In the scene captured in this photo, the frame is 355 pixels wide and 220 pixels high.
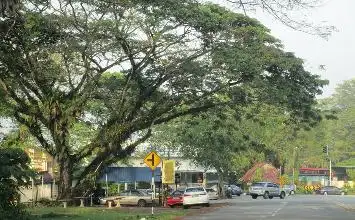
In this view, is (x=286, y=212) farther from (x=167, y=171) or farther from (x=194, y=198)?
(x=167, y=171)

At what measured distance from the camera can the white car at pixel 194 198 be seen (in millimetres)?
40000

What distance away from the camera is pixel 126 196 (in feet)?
154

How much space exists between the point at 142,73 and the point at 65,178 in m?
7.17

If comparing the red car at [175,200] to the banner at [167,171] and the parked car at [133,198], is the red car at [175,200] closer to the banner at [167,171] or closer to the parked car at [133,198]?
the banner at [167,171]

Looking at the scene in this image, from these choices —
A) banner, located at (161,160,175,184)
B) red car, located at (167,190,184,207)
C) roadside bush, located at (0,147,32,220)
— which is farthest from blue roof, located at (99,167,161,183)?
roadside bush, located at (0,147,32,220)

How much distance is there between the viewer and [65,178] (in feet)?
113

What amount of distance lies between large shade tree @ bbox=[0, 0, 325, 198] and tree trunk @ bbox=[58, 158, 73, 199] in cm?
6

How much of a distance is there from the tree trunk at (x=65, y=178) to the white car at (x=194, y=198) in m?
8.44

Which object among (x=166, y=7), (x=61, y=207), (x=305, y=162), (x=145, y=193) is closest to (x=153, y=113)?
(x=61, y=207)

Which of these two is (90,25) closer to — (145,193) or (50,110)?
(50,110)

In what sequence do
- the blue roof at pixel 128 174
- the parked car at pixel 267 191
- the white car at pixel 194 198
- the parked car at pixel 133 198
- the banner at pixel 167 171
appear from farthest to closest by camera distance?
the parked car at pixel 267 191
the blue roof at pixel 128 174
the parked car at pixel 133 198
the banner at pixel 167 171
the white car at pixel 194 198

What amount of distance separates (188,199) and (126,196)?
816cm

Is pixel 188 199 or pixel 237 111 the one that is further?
pixel 188 199

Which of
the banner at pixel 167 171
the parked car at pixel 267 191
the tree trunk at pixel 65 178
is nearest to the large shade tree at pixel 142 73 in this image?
the tree trunk at pixel 65 178
